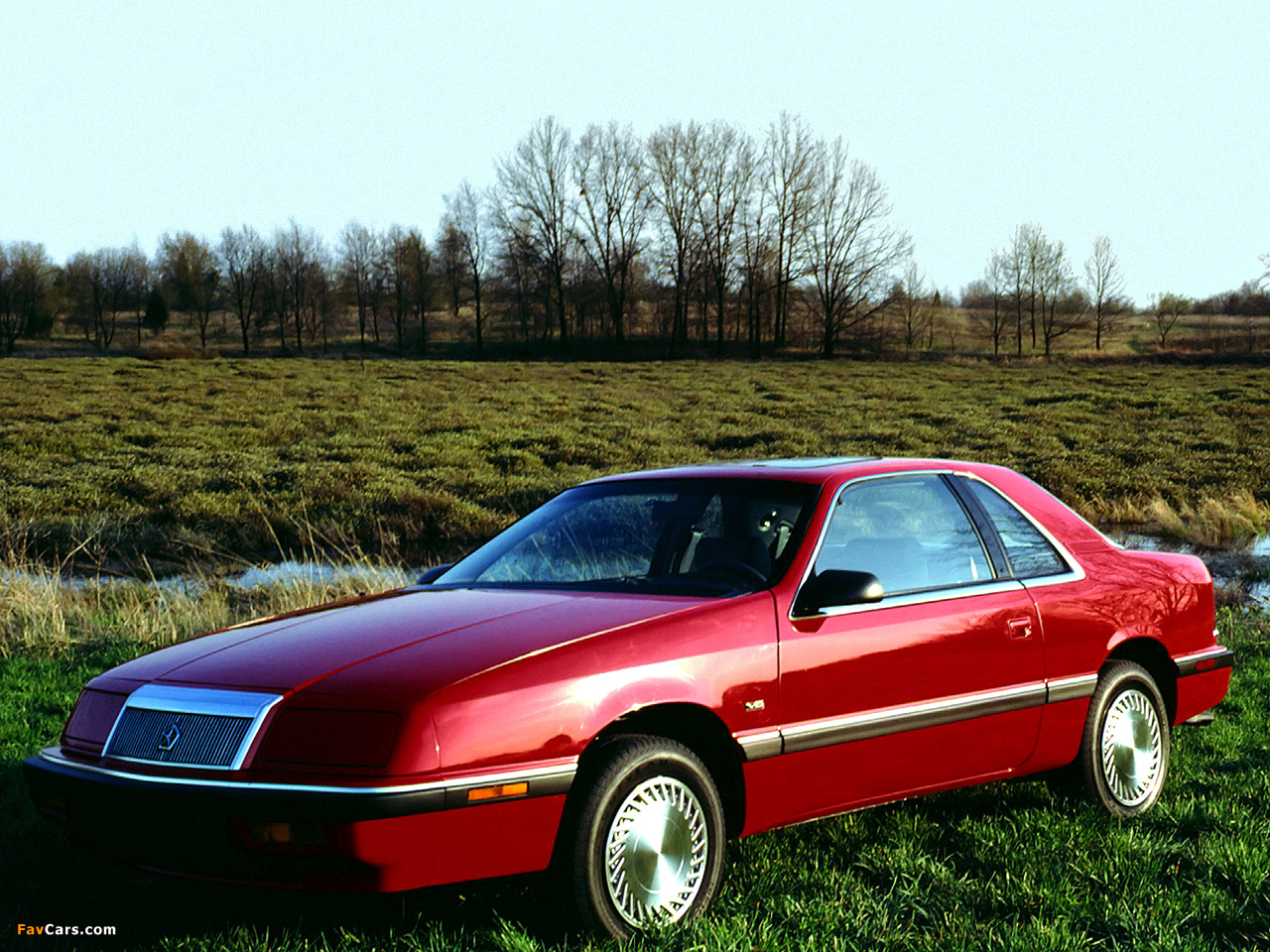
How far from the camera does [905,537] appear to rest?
4.76 meters

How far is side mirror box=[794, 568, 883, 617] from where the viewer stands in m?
4.07

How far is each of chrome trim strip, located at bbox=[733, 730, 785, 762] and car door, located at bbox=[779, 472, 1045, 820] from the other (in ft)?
0.12

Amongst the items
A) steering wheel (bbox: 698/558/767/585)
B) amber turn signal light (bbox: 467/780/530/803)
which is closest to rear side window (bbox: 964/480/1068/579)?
steering wheel (bbox: 698/558/767/585)

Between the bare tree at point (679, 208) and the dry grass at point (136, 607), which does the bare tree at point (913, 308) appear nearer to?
the bare tree at point (679, 208)

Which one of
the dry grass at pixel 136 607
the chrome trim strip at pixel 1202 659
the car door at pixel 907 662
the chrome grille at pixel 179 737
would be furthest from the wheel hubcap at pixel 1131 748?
the dry grass at pixel 136 607

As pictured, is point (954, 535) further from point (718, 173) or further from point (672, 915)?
point (718, 173)

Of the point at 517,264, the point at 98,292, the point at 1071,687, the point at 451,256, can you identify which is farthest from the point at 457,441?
the point at 98,292

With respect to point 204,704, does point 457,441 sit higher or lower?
lower

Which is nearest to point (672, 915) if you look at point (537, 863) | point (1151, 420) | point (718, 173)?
point (537, 863)

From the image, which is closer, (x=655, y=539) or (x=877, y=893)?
(x=877, y=893)

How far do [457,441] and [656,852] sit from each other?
21.6m

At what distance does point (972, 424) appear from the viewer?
94.7ft

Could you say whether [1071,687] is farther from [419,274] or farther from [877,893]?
[419,274]

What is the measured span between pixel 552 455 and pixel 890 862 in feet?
63.3
